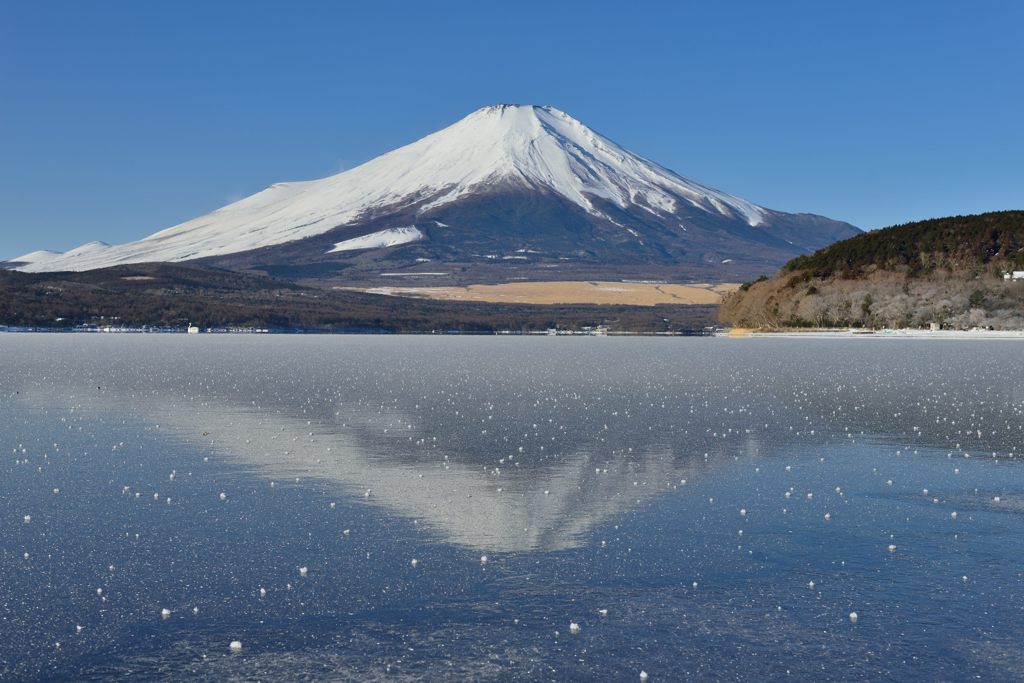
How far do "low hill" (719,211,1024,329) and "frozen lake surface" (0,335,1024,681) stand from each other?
12599 cm

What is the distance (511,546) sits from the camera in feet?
51.0

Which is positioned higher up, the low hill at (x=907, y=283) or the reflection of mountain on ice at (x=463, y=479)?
the low hill at (x=907, y=283)

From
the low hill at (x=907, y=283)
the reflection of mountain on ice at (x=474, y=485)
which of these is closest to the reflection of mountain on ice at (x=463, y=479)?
the reflection of mountain on ice at (x=474, y=485)

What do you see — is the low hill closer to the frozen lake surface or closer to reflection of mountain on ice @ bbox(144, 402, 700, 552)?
the frozen lake surface

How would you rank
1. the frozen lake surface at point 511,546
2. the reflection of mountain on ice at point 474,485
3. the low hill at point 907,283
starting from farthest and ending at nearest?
the low hill at point 907,283 < the reflection of mountain on ice at point 474,485 < the frozen lake surface at point 511,546

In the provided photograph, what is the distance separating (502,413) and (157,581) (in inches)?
804

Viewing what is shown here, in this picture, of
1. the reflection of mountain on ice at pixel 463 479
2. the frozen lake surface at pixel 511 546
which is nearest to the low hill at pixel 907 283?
the frozen lake surface at pixel 511 546

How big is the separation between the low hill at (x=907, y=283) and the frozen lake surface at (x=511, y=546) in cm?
12599

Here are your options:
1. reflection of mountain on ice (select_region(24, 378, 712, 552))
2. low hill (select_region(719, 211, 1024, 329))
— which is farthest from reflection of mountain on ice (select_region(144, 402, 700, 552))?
low hill (select_region(719, 211, 1024, 329))

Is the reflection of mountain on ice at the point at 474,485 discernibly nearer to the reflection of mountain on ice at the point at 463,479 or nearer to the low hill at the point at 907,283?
the reflection of mountain on ice at the point at 463,479

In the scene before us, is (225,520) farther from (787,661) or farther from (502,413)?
(502,413)

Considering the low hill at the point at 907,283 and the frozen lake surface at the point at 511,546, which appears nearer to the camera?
the frozen lake surface at the point at 511,546

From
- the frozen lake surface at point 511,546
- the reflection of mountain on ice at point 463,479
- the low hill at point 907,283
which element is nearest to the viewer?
the frozen lake surface at point 511,546

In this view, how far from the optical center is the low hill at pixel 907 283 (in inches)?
5812
